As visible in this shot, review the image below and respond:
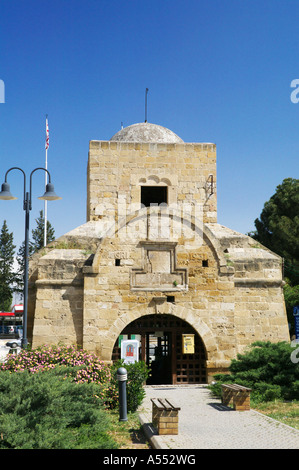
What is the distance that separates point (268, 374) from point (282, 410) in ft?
5.68

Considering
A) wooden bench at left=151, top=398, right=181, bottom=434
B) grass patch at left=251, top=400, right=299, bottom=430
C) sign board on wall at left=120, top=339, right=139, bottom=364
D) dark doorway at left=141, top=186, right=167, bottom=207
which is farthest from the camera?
dark doorway at left=141, top=186, right=167, bottom=207

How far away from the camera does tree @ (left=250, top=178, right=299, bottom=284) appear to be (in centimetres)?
2742

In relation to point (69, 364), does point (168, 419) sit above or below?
below

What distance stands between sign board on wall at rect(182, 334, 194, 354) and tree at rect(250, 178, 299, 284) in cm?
1544

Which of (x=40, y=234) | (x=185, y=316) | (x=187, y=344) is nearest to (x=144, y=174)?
(x=185, y=316)

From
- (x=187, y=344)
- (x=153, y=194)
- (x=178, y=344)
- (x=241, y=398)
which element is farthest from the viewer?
(x=153, y=194)

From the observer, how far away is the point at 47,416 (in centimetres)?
666

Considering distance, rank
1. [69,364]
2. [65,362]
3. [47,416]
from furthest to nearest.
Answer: [65,362] → [69,364] → [47,416]

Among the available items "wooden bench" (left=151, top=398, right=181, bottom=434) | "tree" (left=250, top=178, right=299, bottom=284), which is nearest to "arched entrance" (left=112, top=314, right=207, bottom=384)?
"wooden bench" (left=151, top=398, right=181, bottom=434)

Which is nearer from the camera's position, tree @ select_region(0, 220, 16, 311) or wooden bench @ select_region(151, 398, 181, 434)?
wooden bench @ select_region(151, 398, 181, 434)

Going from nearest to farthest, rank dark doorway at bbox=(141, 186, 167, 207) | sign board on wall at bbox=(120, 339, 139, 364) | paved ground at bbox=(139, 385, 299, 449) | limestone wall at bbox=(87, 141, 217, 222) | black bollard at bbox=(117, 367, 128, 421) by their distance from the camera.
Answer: paved ground at bbox=(139, 385, 299, 449)
black bollard at bbox=(117, 367, 128, 421)
sign board on wall at bbox=(120, 339, 139, 364)
limestone wall at bbox=(87, 141, 217, 222)
dark doorway at bbox=(141, 186, 167, 207)

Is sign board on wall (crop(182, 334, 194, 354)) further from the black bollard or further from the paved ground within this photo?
the black bollard

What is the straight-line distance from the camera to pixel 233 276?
13523 mm

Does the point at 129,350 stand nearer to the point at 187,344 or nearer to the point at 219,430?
the point at 187,344
